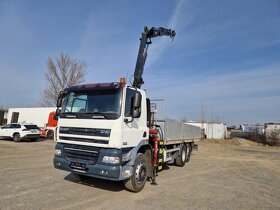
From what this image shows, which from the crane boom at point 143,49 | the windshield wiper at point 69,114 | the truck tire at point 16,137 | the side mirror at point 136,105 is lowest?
the truck tire at point 16,137

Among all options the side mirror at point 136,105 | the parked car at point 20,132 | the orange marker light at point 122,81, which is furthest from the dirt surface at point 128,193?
the parked car at point 20,132

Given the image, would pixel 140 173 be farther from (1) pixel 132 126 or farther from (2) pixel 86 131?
(2) pixel 86 131

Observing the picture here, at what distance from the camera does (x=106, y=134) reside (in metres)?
6.72

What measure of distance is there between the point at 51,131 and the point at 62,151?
68.3 feet

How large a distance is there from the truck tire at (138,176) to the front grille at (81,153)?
116 centimetres

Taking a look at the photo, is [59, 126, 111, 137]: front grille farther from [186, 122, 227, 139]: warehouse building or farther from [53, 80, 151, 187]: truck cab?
[186, 122, 227, 139]: warehouse building

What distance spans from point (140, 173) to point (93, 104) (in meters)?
2.28

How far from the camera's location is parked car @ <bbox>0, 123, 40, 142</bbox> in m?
23.2

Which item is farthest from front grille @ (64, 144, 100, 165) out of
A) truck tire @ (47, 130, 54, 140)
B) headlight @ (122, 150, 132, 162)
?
truck tire @ (47, 130, 54, 140)

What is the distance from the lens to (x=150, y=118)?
28.6ft

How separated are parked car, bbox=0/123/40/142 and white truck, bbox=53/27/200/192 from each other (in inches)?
678

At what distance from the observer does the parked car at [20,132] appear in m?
23.2

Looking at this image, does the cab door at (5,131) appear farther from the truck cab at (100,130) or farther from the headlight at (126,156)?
the headlight at (126,156)

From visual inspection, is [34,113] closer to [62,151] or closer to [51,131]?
[51,131]
